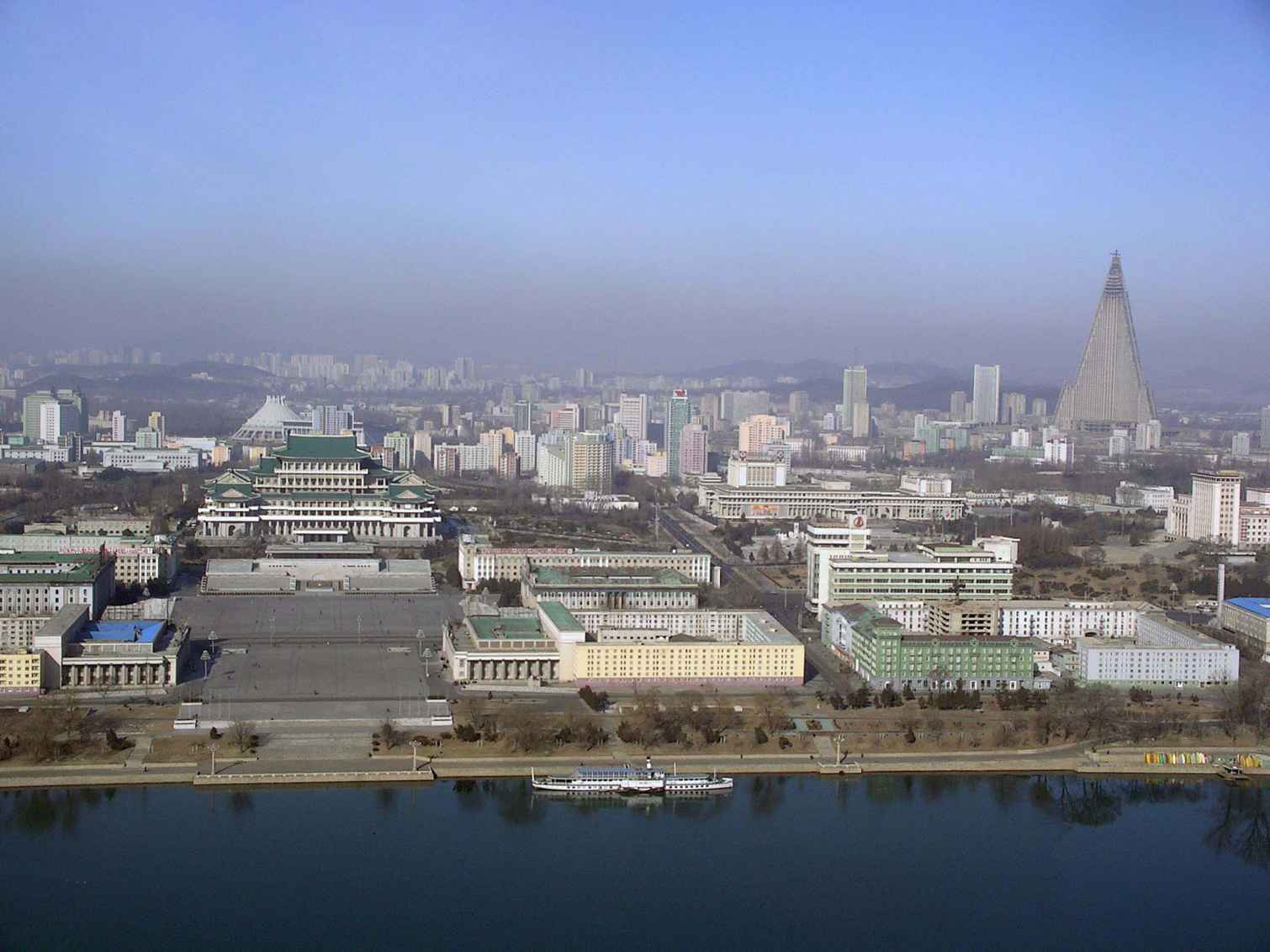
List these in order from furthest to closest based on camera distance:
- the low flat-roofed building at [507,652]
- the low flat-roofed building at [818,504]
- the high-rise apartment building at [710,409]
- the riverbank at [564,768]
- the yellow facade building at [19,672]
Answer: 1. the high-rise apartment building at [710,409]
2. the low flat-roofed building at [818,504]
3. the low flat-roofed building at [507,652]
4. the yellow facade building at [19,672]
5. the riverbank at [564,768]

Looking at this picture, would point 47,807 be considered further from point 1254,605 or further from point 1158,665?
point 1254,605

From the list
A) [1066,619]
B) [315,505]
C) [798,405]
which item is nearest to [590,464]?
[315,505]

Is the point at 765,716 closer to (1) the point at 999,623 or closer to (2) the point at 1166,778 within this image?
(2) the point at 1166,778

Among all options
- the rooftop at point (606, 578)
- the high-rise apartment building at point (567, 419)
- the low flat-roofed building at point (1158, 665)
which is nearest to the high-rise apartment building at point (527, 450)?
the high-rise apartment building at point (567, 419)

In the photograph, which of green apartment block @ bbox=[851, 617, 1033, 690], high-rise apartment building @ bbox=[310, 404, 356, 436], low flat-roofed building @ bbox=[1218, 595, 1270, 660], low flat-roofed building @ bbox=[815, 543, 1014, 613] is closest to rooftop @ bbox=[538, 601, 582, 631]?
green apartment block @ bbox=[851, 617, 1033, 690]

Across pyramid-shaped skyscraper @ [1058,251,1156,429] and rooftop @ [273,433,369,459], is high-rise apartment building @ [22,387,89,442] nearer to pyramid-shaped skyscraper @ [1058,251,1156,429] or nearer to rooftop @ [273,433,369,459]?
rooftop @ [273,433,369,459]

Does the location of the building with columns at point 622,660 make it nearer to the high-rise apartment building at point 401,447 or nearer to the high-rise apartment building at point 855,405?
the high-rise apartment building at point 401,447
